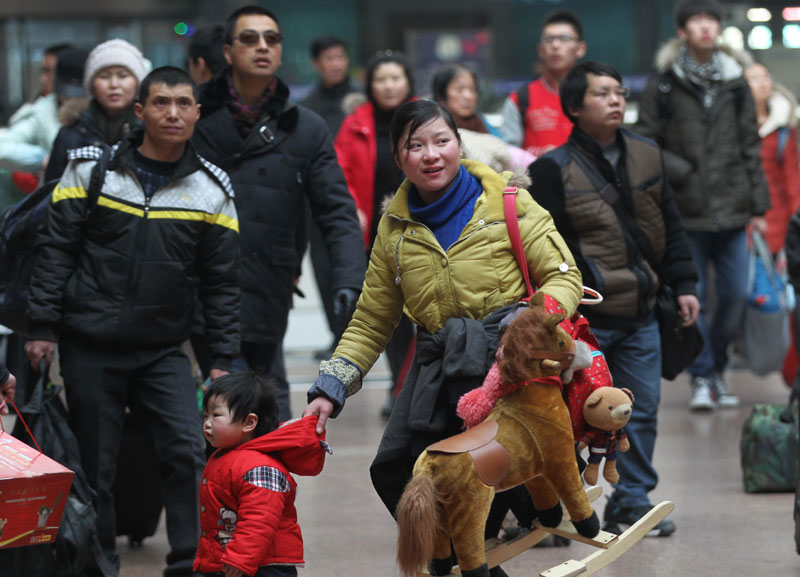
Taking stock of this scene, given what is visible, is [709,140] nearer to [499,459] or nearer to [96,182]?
[96,182]

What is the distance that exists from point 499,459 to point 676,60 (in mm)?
5221

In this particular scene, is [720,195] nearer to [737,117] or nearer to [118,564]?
[737,117]

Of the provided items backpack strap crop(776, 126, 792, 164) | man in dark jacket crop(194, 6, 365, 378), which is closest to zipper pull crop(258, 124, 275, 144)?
man in dark jacket crop(194, 6, 365, 378)

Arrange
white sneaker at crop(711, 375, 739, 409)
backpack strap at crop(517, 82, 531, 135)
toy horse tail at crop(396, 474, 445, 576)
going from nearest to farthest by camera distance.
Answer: toy horse tail at crop(396, 474, 445, 576), backpack strap at crop(517, 82, 531, 135), white sneaker at crop(711, 375, 739, 409)

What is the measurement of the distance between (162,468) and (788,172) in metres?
6.33

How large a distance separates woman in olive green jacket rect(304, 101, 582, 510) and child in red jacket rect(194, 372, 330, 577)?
152 millimetres

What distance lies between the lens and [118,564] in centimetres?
580

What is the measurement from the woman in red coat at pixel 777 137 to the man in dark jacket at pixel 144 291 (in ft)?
18.9

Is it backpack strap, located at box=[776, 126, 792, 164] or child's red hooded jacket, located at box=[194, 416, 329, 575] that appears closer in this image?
child's red hooded jacket, located at box=[194, 416, 329, 575]

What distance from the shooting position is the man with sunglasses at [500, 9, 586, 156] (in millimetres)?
8477

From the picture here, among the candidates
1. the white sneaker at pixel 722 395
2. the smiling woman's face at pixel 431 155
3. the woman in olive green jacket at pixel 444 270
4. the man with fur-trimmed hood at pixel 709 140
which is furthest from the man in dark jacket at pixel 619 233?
the white sneaker at pixel 722 395

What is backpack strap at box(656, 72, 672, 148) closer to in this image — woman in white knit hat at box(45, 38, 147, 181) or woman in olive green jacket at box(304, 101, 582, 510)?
woman in white knit hat at box(45, 38, 147, 181)

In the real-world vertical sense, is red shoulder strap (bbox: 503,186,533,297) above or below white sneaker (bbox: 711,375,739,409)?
above

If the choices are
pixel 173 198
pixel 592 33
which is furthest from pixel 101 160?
pixel 592 33
